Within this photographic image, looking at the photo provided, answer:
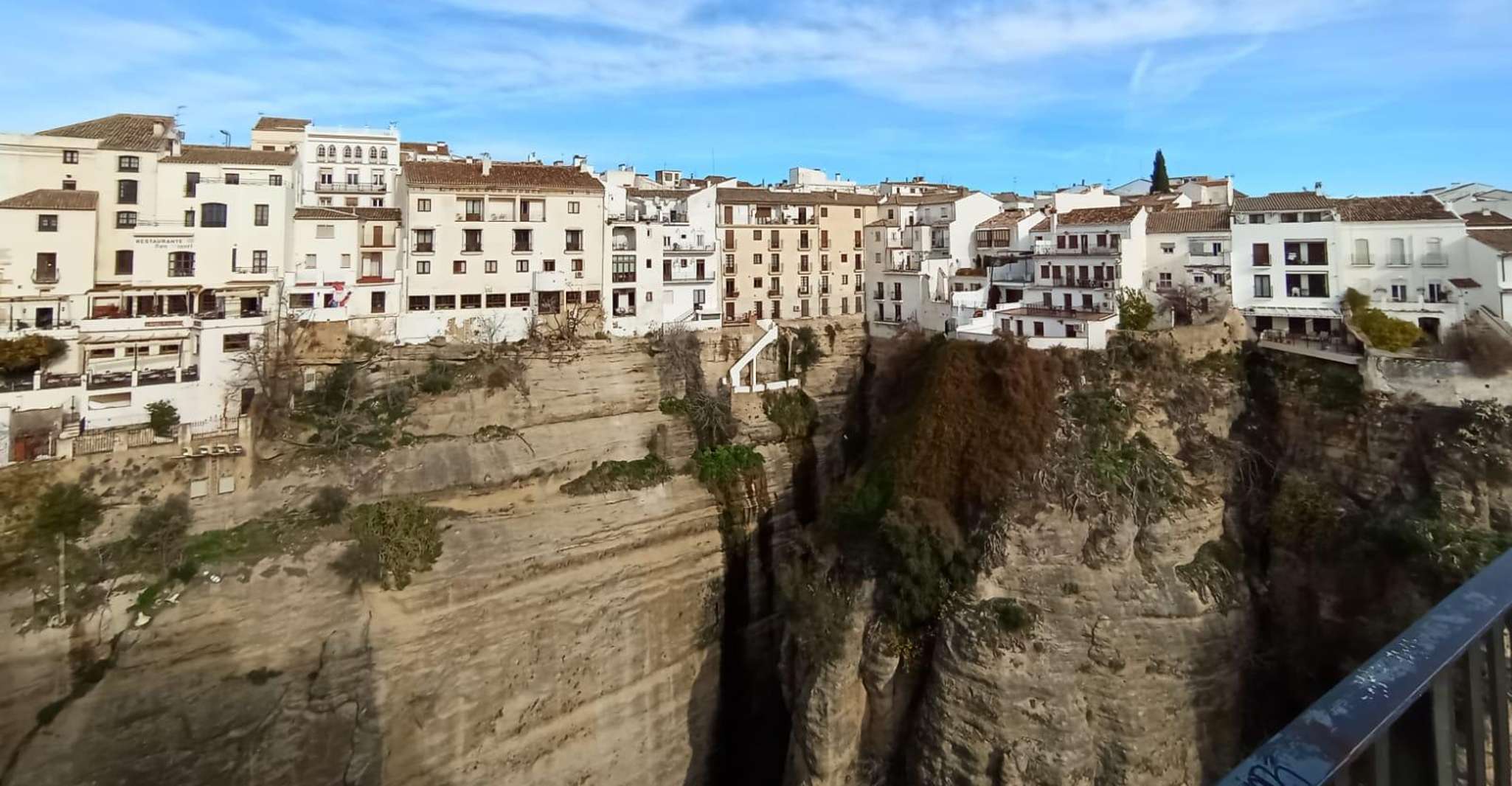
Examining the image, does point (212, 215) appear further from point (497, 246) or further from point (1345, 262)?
point (1345, 262)

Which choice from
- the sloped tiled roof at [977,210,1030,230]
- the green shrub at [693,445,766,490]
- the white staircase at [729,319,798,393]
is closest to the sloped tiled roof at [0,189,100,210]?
the green shrub at [693,445,766,490]

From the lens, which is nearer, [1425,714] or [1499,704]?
[1425,714]

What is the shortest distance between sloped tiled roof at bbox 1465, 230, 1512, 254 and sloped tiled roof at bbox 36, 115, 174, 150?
34.4 m

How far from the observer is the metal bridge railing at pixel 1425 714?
162 centimetres

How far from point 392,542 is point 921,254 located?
852 inches

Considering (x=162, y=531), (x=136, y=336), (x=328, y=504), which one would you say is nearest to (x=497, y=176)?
(x=136, y=336)

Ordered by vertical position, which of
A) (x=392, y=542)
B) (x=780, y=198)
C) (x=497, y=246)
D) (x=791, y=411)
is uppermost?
(x=780, y=198)

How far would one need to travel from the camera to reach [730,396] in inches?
1029

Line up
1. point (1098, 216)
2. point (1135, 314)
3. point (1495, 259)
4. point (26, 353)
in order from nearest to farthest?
1. point (26, 353)
2. point (1495, 259)
3. point (1135, 314)
4. point (1098, 216)

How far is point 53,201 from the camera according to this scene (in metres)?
20.5

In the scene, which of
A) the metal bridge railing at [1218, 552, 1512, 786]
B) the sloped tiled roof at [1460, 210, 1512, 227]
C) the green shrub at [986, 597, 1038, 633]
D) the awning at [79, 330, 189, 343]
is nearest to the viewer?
the metal bridge railing at [1218, 552, 1512, 786]

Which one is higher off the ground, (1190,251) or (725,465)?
(1190,251)

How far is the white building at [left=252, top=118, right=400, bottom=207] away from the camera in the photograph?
2839 centimetres

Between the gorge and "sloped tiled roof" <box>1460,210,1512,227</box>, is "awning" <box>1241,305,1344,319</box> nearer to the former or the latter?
the gorge
